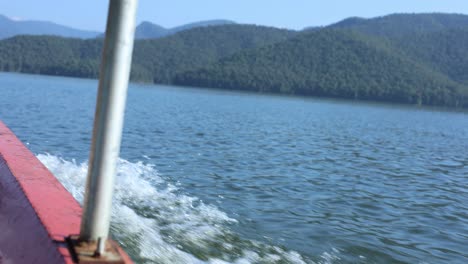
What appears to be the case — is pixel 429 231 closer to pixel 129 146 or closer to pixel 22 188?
pixel 22 188

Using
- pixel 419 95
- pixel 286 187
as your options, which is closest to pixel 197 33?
pixel 419 95

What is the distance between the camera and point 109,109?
1.82m

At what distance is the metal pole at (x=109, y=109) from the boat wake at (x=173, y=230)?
2716mm

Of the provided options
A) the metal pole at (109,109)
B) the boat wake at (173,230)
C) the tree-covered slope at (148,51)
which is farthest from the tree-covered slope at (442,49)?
the metal pole at (109,109)

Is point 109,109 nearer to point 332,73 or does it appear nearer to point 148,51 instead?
point 332,73

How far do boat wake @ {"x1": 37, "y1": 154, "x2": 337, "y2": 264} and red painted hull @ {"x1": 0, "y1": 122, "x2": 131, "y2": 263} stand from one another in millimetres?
1494

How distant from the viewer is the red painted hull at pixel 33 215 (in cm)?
220

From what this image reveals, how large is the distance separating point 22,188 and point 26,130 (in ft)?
43.9

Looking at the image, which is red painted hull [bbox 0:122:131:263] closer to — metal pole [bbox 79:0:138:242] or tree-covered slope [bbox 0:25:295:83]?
metal pole [bbox 79:0:138:242]

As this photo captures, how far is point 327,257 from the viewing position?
5.46 metres

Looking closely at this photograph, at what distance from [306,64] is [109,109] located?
427 feet

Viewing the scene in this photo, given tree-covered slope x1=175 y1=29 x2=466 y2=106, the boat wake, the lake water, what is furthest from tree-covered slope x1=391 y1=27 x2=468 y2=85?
the boat wake

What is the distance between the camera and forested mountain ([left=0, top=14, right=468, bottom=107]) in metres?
108

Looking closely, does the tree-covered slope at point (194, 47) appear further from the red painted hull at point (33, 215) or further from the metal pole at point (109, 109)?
the metal pole at point (109, 109)
